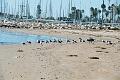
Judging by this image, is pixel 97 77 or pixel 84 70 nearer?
pixel 97 77

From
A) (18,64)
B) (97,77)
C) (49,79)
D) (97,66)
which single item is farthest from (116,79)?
(18,64)

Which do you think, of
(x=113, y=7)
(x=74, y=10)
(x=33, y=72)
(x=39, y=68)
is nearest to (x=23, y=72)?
(x=33, y=72)

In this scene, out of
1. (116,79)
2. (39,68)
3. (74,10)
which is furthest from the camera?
(74,10)

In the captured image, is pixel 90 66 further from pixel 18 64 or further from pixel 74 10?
pixel 74 10

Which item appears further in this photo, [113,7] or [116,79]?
[113,7]

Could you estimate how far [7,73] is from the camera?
17125 mm

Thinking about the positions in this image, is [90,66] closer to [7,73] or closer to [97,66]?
[97,66]

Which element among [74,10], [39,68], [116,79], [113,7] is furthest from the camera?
[74,10]

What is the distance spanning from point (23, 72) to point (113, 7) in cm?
11654

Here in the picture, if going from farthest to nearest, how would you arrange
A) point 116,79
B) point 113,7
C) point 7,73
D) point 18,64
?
1. point 113,7
2. point 18,64
3. point 7,73
4. point 116,79

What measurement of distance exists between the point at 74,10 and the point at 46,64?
129m

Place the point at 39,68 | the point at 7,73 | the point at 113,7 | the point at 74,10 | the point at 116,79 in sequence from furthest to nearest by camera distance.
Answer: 1. the point at 74,10
2. the point at 113,7
3. the point at 39,68
4. the point at 7,73
5. the point at 116,79

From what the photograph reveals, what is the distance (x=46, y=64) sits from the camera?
20.7 meters

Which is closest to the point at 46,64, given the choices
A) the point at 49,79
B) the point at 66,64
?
the point at 66,64
